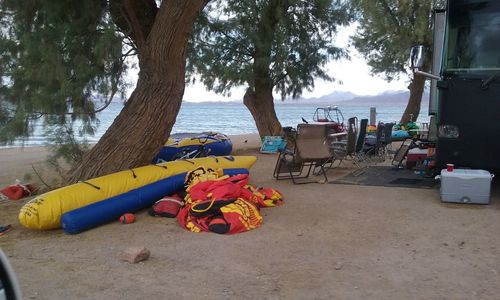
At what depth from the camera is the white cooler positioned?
21.2ft

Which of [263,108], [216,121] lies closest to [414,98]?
[263,108]

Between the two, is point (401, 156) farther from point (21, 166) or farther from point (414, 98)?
point (21, 166)

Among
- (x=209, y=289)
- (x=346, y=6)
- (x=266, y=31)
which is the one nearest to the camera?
(x=209, y=289)

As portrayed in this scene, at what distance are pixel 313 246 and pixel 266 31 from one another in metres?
9.09

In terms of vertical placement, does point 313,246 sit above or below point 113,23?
below

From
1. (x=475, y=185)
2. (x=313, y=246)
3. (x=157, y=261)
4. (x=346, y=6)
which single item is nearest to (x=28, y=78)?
(x=157, y=261)

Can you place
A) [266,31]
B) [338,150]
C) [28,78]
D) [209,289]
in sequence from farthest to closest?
1. [266,31]
2. [338,150]
3. [28,78]
4. [209,289]

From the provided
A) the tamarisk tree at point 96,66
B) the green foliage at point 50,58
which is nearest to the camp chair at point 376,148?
the tamarisk tree at point 96,66

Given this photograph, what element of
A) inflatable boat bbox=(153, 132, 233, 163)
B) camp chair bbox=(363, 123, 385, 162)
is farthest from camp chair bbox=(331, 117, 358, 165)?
inflatable boat bbox=(153, 132, 233, 163)

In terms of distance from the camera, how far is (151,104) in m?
7.33

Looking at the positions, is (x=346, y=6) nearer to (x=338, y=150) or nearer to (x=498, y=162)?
(x=338, y=150)

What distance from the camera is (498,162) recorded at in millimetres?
6645

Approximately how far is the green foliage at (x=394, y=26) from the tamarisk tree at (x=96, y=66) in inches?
318

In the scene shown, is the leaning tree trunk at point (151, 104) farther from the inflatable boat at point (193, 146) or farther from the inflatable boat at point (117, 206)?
the inflatable boat at point (193, 146)
